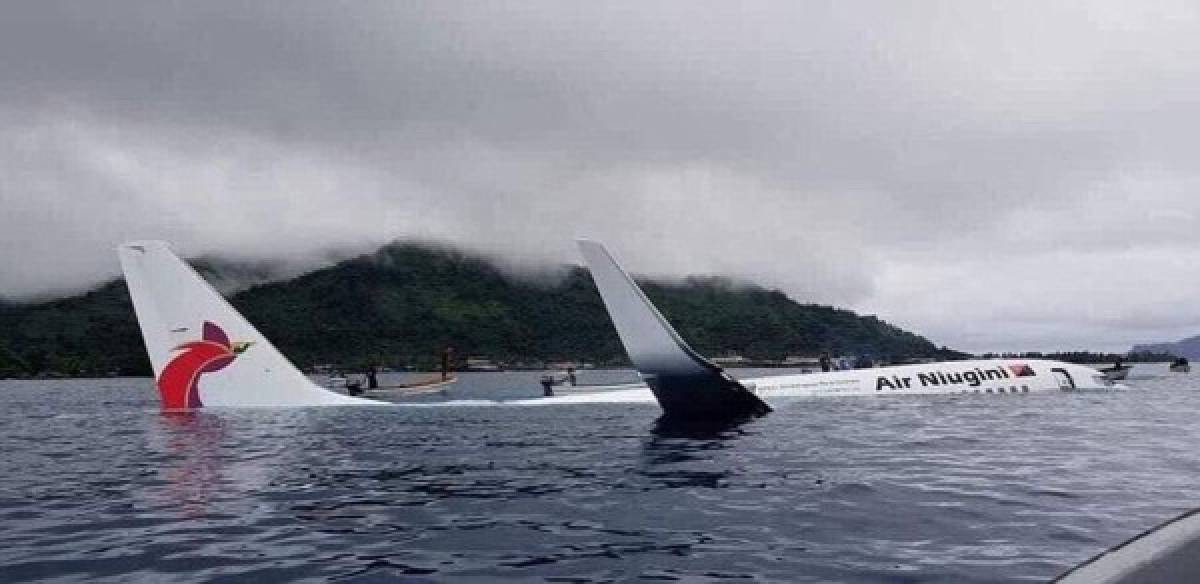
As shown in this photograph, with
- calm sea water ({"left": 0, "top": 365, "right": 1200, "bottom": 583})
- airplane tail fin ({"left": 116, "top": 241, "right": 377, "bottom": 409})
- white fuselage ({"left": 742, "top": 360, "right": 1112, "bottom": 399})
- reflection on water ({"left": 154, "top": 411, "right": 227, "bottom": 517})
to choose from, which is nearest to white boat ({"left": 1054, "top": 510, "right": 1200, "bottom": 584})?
calm sea water ({"left": 0, "top": 365, "right": 1200, "bottom": 583})

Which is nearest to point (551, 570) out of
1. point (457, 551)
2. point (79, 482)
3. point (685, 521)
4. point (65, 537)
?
point (457, 551)

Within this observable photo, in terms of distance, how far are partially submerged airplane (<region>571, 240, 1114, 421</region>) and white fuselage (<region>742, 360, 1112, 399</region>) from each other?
5 centimetres

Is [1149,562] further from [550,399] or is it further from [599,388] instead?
[599,388]

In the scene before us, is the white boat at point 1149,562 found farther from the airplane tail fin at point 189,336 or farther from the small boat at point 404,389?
the small boat at point 404,389

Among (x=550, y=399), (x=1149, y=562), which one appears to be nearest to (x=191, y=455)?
(x=1149, y=562)

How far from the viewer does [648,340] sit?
2402cm

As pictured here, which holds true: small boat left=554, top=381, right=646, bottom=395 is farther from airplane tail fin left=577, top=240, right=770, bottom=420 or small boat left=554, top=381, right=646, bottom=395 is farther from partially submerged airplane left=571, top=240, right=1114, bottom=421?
airplane tail fin left=577, top=240, right=770, bottom=420

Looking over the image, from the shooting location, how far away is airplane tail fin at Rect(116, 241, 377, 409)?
33.2 m

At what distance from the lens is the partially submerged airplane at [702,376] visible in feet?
77.8

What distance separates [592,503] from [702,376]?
1308cm

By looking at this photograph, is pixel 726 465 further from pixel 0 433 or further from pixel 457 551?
pixel 0 433

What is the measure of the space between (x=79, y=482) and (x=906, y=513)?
15.4m

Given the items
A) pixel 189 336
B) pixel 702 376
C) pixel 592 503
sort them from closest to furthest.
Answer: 1. pixel 592 503
2. pixel 702 376
3. pixel 189 336

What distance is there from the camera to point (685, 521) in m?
11.5
